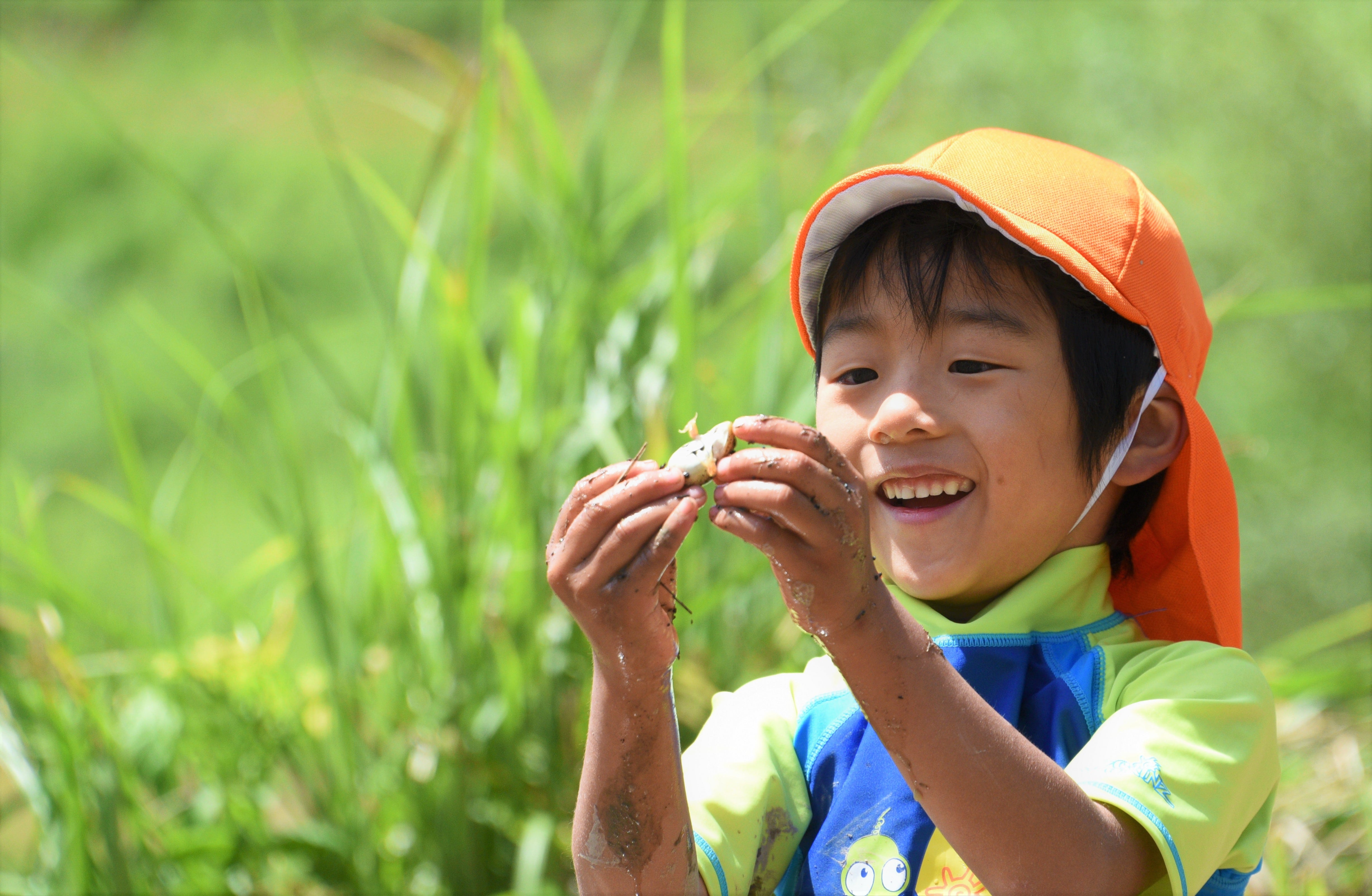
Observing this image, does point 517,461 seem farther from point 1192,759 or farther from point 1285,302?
point 1285,302

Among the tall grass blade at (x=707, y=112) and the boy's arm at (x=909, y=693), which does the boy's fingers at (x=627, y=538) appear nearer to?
the boy's arm at (x=909, y=693)

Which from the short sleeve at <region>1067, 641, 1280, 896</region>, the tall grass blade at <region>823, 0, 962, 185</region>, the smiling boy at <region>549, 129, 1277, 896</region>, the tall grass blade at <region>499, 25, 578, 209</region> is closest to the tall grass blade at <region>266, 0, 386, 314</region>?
the tall grass blade at <region>499, 25, 578, 209</region>

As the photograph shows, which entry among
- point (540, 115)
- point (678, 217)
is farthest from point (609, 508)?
point (540, 115)

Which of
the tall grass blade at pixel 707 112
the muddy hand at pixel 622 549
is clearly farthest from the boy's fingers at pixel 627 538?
the tall grass blade at pixel 707 112

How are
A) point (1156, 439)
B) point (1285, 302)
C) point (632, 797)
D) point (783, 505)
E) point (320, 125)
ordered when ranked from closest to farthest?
point (783, 505) < point (632, 797) < point (1156, 439) < point (320, 125) < point (1285, 302)

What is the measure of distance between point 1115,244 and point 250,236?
322cm

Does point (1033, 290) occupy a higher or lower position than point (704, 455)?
higher

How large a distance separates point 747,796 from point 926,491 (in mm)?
287

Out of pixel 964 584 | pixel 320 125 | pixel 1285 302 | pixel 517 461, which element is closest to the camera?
pixel 964 584

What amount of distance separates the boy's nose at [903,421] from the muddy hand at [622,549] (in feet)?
0.66

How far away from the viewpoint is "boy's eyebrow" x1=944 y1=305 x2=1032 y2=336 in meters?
0.92

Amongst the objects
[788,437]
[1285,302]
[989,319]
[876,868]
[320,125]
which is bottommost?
[876,868]

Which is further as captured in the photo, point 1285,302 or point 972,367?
point 1285,302

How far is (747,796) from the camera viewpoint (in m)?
0.94
